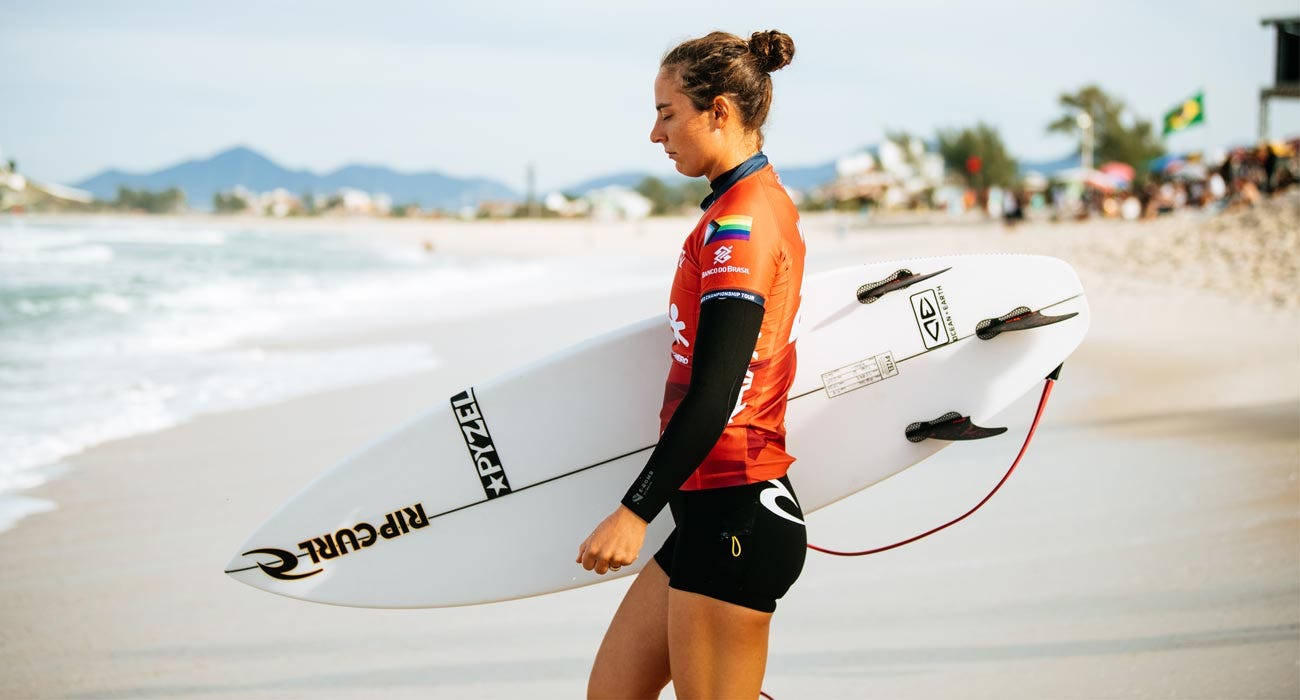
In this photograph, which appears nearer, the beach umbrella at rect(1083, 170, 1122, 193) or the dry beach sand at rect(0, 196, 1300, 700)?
the dry beach sand at rect(0, 196, 1300, 700)

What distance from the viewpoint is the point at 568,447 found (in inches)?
101

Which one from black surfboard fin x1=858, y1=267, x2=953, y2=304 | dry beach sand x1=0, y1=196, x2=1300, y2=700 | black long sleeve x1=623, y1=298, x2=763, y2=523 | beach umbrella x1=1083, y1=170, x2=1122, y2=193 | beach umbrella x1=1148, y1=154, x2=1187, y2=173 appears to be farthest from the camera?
beach umbrella x1=1148, y1=154, x2=1187, y2=173

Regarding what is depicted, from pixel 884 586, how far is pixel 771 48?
2.22 meters

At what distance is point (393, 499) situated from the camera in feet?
8.54

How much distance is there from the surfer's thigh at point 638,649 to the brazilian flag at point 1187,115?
28.4 m

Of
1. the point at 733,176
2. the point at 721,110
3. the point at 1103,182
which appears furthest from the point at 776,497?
the point at 1103,182

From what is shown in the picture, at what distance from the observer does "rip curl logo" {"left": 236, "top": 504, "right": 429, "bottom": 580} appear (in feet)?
8.26

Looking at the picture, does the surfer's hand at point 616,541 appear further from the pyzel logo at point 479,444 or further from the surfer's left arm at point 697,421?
the pyzel logo at point 479,444

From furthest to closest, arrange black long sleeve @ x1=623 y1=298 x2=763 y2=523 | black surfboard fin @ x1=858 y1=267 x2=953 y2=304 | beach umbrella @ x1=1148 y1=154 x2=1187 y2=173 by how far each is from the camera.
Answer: beach umbrella @ x1=1148 y1=154 x2=1187 y2=173, black surfboard fin @ x1=858 y1=267 x2=953 y2=304, black long sleeve @ x1=623 y1=298 x2=763 y2=523

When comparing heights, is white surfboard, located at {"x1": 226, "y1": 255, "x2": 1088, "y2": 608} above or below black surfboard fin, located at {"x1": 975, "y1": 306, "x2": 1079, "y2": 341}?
below

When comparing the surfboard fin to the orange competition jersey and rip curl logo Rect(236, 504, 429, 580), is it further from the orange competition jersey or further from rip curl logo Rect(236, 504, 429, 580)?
rip curl logo Rect(236, 504, 429, 580)

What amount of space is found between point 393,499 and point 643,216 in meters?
66.8

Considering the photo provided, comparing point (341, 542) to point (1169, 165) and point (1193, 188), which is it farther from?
point (1169, 165)

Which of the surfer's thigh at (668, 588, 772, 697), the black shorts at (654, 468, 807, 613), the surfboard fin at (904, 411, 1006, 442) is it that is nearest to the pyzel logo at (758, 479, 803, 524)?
the black shorts at (654, 468, 807, 613)
